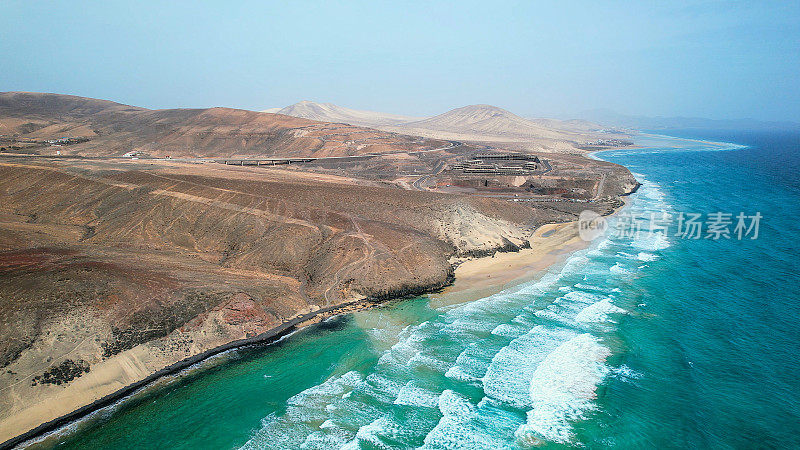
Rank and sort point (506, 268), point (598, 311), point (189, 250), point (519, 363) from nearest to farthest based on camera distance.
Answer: point (519, 363) < point (598, 311) < point (189, 250) < point (506, 268)

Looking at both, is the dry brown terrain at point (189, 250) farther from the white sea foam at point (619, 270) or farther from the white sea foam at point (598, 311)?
the white sea foam at point (598, 311)

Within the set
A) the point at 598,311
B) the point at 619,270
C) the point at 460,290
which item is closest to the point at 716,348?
the point at 598,311

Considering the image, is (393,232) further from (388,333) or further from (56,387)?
(56,387)

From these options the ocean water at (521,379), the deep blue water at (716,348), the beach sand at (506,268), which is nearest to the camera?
the ocean water at (521,379)

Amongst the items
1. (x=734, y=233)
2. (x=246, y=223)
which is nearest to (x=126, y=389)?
(x=246, y=223)

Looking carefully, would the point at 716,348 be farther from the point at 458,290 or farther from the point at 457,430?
the point at 457,430

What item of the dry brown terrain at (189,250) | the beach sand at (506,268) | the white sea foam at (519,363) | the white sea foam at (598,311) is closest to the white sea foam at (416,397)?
the white sea foam at (519,363)
